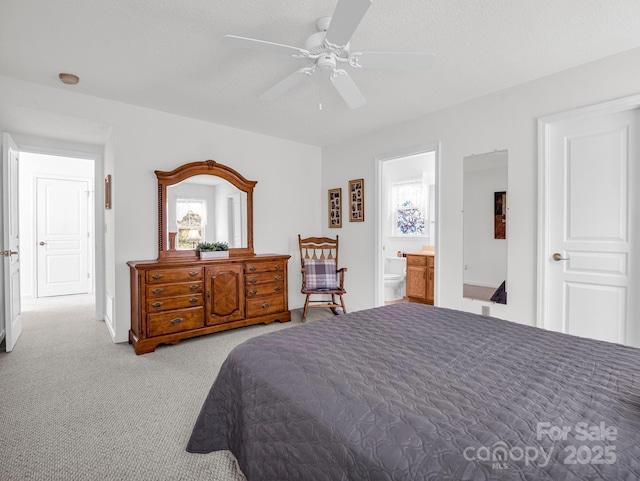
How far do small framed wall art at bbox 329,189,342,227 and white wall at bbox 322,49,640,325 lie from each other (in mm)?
952

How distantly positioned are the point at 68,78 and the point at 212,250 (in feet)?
6.34

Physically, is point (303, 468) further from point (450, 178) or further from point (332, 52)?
point (450, 178)

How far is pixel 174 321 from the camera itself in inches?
126

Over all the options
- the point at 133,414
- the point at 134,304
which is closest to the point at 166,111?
the point at 134,304

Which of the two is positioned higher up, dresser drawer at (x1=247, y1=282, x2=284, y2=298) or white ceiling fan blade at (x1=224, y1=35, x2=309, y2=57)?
white ceiling fan blade at (x1=224, y1=35, x2=309, y2=57)

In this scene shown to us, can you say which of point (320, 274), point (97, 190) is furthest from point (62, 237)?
point (320, 274)

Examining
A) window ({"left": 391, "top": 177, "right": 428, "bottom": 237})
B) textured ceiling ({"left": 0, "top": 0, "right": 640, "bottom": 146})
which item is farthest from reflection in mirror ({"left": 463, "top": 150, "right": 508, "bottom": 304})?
window ({"left": 391, "top": 177, "right": 428, "bottom": 237})

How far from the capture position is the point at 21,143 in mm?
3545

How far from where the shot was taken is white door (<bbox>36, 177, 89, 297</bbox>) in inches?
216

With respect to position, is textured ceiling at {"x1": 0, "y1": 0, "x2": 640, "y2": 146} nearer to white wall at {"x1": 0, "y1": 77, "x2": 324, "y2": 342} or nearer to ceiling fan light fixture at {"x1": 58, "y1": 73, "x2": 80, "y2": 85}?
ceiling fan light fixture at {"x1": 58, "y1": 73, "x2": 80, "y2": 85}

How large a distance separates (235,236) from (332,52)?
2570mm

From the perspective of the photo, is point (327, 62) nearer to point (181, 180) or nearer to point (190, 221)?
point (181, 180)

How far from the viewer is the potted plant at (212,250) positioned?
360 cm

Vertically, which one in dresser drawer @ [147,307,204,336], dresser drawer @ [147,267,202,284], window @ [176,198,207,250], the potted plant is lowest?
dresser drawer @ [147,307,204,336]
